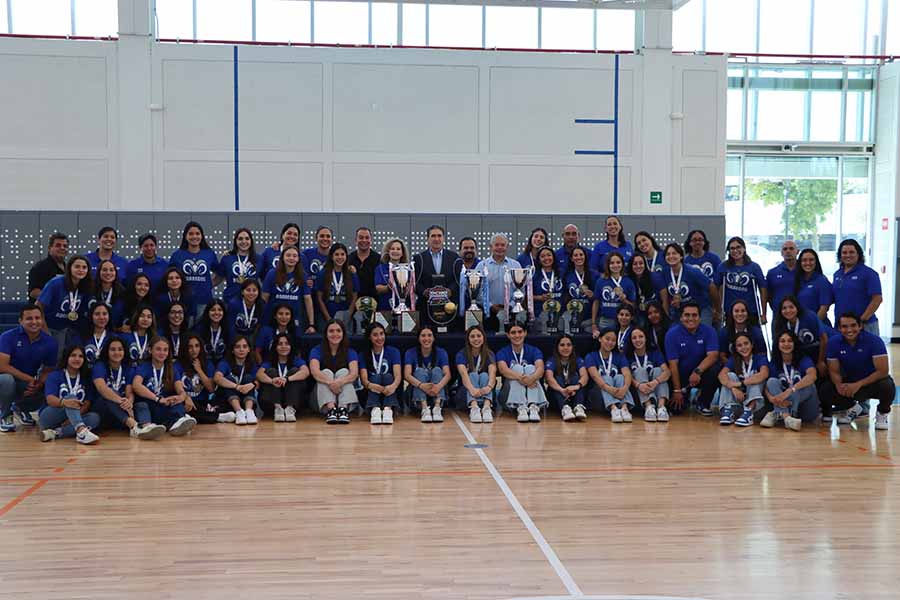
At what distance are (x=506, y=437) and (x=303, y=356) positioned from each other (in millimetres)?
2373

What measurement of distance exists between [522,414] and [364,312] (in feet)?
6.10

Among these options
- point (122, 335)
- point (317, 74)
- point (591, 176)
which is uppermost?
point (317, 74)

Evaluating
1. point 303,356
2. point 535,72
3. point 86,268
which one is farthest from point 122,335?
point 535,72

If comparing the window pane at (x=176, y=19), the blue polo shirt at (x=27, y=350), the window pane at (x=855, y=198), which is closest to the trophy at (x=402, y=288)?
the blue polo shirt at (x=27, y=350)

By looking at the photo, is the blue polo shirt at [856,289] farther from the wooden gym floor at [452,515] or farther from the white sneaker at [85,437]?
the white sneaker at [85,437]

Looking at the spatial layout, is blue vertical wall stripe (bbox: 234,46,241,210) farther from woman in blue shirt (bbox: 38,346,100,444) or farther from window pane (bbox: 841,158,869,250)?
window pane (bbox: 841,158,869,250)

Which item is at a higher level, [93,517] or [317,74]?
[317,74]

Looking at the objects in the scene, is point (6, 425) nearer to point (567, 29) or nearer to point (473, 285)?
point (473, 285)

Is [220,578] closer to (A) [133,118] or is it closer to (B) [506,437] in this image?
(B) [506,437]

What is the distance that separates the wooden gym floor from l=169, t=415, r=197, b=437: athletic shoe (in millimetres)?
103

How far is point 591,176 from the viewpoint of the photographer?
13.5 m

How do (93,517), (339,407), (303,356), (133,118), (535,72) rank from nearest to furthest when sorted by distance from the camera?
1. (93,517)
2. (339,407)
3. (303,356)
4. (133,118)
5. (535,72)

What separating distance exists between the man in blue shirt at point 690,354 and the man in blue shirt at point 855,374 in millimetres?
996

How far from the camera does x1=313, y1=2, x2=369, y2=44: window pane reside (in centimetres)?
1431
